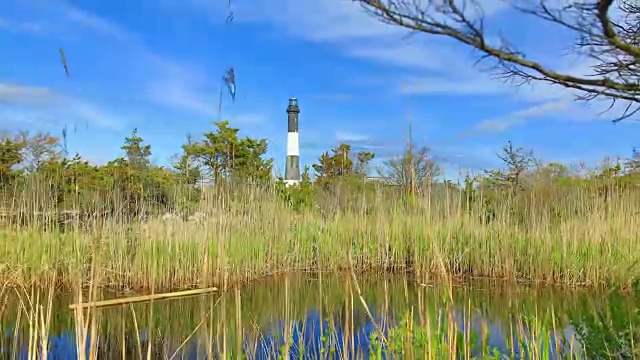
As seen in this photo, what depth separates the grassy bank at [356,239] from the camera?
4621 millimetres

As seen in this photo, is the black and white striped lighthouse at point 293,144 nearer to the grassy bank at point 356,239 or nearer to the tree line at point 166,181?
the tree line at point 166,181

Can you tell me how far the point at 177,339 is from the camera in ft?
11.7

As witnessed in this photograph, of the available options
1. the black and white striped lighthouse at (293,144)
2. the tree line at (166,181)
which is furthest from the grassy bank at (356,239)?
the black and white striped lighthouse at (293,144)

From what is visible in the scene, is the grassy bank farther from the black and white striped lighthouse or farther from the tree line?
the black and white striped lighthouse

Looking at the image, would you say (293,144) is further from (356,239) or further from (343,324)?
(343,324)

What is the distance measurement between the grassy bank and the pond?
278 millimetres

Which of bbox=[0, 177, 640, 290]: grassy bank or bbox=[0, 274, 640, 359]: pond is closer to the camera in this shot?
bbox=[0, 274, 640, 359]: pond

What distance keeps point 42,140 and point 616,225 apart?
5.77 metres

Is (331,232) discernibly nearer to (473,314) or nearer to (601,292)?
(473,314)

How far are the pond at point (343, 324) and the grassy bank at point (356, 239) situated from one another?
0.28 meters

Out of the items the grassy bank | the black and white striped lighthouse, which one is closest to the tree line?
the grassy bank

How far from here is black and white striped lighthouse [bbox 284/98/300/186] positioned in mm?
19234

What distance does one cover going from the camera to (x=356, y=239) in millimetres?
6164

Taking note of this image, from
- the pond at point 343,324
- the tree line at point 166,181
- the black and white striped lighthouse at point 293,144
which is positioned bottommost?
the pond at point 343,324
